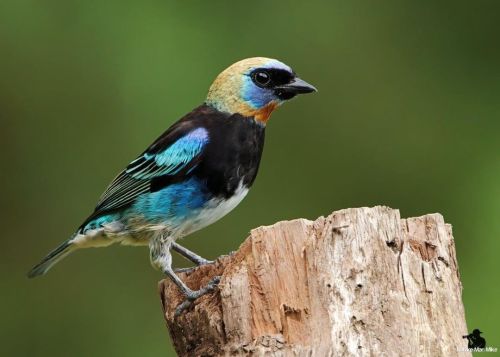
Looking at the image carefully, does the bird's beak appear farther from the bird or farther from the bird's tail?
the bird's tail

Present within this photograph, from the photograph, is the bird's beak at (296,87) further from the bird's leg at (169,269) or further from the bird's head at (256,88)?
the bird's leg at (169,269)

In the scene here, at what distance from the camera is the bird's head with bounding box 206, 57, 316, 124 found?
6.52 m

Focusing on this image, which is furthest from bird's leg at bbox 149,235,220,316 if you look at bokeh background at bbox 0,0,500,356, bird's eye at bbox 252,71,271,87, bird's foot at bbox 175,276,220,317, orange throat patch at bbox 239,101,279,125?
bokeh background at bbox 0,0,500,356

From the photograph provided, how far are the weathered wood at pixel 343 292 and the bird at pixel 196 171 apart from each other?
55.5 inches

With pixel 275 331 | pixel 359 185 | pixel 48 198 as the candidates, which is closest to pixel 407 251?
pixel 275 331

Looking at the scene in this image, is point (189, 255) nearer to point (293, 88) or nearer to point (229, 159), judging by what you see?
point (229, 159)

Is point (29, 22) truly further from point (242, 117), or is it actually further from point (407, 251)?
point (407, 251)

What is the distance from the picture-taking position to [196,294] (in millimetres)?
5027

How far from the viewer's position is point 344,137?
900 centimetres

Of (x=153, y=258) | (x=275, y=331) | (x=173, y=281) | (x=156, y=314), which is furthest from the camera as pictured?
(x=156, y=314)

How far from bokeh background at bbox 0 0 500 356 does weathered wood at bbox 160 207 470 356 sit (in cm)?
378

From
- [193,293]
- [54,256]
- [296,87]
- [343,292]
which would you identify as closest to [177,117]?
[54,256]

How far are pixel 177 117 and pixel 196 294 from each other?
3.54m

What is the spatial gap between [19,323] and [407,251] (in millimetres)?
5002
